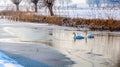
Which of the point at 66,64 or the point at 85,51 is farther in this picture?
the point at 85,51

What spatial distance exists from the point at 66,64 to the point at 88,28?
18181mm

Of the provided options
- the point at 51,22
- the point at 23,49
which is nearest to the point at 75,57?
the point at 23,49

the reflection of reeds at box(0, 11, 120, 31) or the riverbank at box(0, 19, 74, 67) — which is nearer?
the riverbank at box(0, 19, 74, 67)

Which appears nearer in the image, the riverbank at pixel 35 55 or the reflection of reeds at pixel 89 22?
the riverbank at pixel 35 55

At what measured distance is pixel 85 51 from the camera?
1605cm

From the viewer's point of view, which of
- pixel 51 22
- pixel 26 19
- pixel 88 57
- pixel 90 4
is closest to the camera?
pixel 88 57

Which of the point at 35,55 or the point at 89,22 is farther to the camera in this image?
the point at 89,22

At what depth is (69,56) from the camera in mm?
14609

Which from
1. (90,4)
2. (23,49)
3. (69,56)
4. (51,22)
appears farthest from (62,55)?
(90,4)

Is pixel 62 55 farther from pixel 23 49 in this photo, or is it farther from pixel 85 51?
pixel 23 49

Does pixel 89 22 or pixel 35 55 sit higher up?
pixel 89 22

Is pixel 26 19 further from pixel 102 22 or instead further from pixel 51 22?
pixel 102 22

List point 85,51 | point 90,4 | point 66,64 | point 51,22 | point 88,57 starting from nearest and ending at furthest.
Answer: point 66,64 < point 88,57 < point 85,51 < point 51,22 < point 90,4

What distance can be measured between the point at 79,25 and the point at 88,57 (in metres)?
18.3
